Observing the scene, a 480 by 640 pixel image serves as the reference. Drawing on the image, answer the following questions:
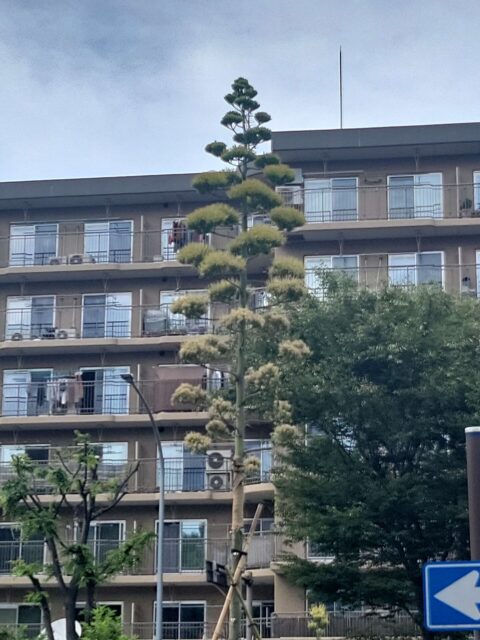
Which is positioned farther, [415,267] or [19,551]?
[19,551]

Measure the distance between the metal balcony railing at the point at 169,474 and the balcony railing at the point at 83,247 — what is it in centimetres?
720

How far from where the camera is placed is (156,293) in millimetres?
47469

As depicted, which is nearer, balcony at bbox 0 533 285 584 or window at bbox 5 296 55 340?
balcony at bbox 0 533 285 584

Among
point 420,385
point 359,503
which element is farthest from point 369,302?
point 359,503

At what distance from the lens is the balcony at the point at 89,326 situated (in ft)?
151

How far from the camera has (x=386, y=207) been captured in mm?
44000

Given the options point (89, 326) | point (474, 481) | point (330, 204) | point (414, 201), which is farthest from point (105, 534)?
point (474, 481)

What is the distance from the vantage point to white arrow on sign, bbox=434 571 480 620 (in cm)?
1043

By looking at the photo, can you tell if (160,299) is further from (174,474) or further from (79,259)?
(174,474)

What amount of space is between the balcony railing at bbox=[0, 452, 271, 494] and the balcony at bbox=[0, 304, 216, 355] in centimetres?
395

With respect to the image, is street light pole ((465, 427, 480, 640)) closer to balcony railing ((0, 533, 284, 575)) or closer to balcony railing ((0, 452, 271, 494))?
balcony railing ((0, 533, 284, 575))

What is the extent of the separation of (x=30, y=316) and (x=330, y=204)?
12.1m

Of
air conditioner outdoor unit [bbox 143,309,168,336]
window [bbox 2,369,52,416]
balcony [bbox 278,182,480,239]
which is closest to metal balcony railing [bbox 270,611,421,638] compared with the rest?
air conditioner outdoor unit [bbox 143,309,168,336]

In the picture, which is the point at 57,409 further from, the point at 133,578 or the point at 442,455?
the point at 442,455
